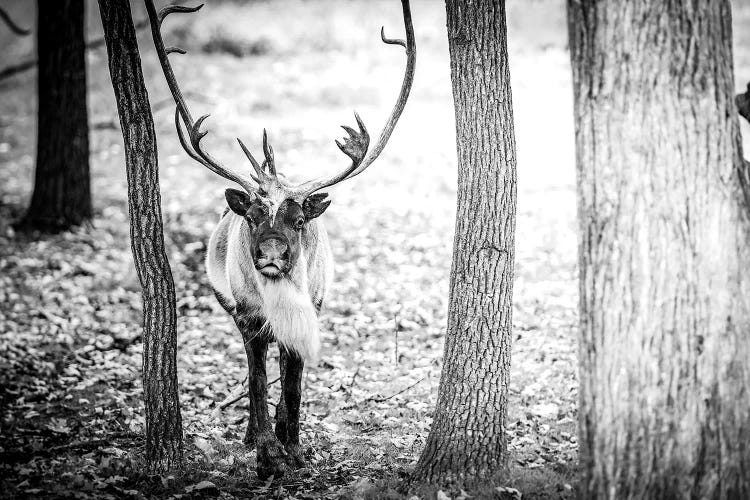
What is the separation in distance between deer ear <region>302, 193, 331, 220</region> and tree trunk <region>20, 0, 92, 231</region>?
7.64m

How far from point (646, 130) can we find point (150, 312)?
3.94 metres

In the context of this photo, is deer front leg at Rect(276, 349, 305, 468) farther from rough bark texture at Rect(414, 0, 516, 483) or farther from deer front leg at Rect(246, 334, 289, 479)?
rough bark texture at Rect(414, 0, 516, 483)

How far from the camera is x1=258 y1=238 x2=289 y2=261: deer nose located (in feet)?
20.0

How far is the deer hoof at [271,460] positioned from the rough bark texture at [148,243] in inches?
26.1

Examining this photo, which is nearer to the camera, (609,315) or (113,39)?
(609,315)

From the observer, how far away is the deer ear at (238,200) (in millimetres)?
6492

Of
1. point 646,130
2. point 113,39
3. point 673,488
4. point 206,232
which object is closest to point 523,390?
point 673,488

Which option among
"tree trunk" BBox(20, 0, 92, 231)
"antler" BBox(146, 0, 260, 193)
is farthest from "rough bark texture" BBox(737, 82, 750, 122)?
"tree trunk" BBox(20, 0, 92, 231)

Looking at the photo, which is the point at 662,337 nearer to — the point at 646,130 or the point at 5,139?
the point at 646,130

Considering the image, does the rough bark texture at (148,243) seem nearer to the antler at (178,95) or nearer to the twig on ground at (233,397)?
the antler at (178,95)

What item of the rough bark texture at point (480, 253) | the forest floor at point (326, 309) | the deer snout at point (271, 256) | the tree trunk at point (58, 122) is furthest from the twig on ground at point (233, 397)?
the tree trunk at point (58, 122)

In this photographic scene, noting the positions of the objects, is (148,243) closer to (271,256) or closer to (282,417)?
(271,256)

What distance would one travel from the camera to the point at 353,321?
31.4ft

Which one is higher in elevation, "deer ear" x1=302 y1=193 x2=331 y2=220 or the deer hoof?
"deer ear" x1=302 y1=193 x2=331 y2=220
